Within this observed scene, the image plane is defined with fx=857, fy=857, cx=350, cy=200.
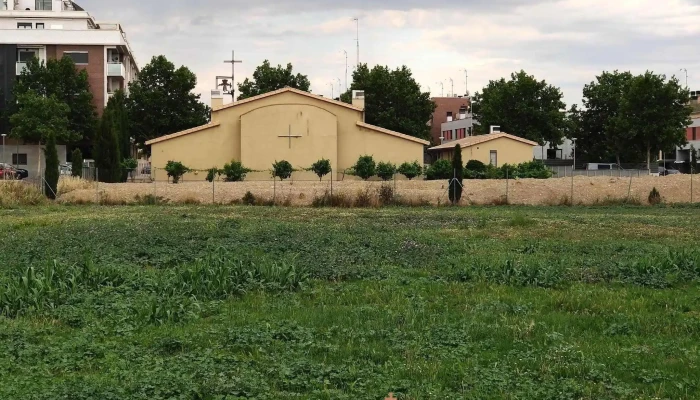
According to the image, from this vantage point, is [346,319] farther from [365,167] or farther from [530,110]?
[530,110]

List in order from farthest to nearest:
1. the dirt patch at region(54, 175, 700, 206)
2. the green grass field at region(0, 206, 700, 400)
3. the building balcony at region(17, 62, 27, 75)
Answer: the building balcony at region(17, 62, 27, 75), the dirt patch at region(54, 175, 700, 206), the green grass field at region(0, 206, 700, 400)

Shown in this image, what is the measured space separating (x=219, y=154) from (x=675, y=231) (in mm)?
39935

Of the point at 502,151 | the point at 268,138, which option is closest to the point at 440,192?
the point at 268,138

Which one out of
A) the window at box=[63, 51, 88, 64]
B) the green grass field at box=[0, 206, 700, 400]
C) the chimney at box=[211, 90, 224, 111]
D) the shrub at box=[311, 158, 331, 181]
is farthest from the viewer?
the window at box=[63, 51, 88, 64]

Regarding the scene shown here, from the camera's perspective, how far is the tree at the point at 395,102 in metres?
83.8

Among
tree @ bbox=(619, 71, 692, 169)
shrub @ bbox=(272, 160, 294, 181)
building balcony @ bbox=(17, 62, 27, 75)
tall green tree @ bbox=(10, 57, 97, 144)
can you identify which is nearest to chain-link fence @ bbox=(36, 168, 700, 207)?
shrub @ bbox=(272, 160, 294, 181)

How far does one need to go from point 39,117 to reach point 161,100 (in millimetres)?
10321

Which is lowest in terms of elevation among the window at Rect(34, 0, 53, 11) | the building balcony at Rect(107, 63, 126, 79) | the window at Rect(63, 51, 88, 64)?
the building balcony at Rect(107, 63, 126, 79)

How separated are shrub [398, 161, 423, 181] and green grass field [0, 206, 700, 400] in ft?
120

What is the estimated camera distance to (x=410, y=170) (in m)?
56.7

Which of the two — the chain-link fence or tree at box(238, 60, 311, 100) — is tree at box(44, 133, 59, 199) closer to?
the chain-link fence

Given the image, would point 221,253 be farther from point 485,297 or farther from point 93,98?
point 93,98

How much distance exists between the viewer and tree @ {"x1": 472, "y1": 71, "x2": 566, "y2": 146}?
84250mm

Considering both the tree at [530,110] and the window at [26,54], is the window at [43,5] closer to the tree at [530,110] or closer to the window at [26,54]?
the window at [26,54]
